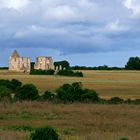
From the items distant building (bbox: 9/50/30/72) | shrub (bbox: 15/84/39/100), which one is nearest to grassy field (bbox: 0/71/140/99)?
shrub (bbox: 15/84/39/100)

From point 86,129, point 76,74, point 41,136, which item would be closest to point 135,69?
point 76,74

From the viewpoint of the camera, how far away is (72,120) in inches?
1101

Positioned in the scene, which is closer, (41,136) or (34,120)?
(41,136)

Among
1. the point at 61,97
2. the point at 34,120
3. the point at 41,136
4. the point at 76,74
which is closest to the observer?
the point at 41,136

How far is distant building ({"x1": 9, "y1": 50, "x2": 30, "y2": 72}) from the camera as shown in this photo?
146 m

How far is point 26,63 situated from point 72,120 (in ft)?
390

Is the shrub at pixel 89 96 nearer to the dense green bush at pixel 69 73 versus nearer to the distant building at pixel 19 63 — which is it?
the dense green bush at pixel 69 73

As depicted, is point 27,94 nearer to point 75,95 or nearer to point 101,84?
point 75,95

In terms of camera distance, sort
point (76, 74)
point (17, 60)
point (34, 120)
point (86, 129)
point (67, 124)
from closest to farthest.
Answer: point (86, 129)
point (67, 124)
point (34, 120)
point (76, 74)
point (17, 60)

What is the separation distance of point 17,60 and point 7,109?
119347mm

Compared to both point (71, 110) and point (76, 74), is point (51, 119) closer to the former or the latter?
point (71, 110)

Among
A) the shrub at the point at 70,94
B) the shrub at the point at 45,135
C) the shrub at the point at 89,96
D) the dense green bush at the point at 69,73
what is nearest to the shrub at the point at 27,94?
the shrub at the point at 70,94

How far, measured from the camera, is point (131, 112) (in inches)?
1289

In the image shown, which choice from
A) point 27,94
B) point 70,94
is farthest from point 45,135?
point 27,94
